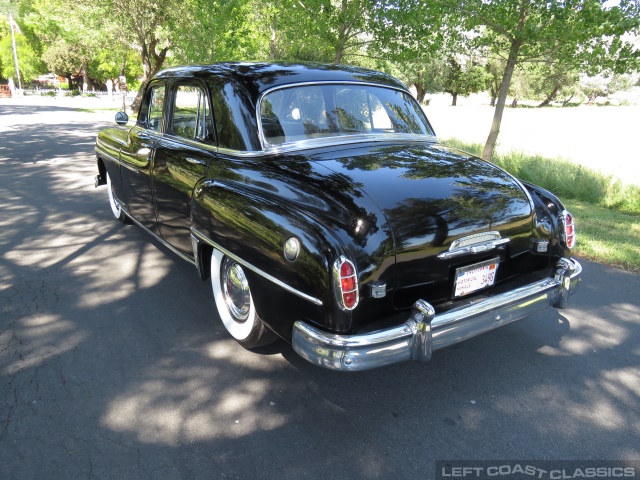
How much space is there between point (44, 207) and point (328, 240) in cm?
574

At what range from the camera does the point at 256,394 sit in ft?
9.50

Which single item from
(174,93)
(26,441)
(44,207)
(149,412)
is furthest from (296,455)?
(44,207)

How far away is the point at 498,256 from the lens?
2943 mm

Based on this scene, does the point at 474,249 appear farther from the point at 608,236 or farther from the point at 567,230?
the point at 608,236

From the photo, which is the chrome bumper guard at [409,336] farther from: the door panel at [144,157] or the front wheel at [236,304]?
the door panel at [144,157]

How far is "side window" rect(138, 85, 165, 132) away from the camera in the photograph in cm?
436

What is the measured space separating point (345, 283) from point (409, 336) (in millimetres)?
446

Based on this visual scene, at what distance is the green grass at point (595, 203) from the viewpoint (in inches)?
219

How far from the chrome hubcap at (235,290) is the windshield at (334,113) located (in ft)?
2.98

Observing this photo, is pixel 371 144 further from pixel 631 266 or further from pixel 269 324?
pixel 631 266

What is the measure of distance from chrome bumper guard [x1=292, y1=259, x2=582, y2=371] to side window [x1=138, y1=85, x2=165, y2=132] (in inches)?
109

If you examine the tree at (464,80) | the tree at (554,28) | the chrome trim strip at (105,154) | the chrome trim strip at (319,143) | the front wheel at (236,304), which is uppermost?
the tree at (464,80)

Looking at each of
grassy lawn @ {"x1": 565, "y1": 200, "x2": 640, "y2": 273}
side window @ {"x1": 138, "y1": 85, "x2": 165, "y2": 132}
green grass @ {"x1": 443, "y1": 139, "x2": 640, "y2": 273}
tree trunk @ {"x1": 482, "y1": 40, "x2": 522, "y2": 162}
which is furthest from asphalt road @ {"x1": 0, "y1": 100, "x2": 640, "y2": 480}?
tree trunk @ {"x1": 482, "y1": 40, "x2": 522, "y2": 162}

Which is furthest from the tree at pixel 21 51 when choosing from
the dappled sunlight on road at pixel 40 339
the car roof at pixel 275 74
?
the dappled sunlight on road at pixel 40 339
